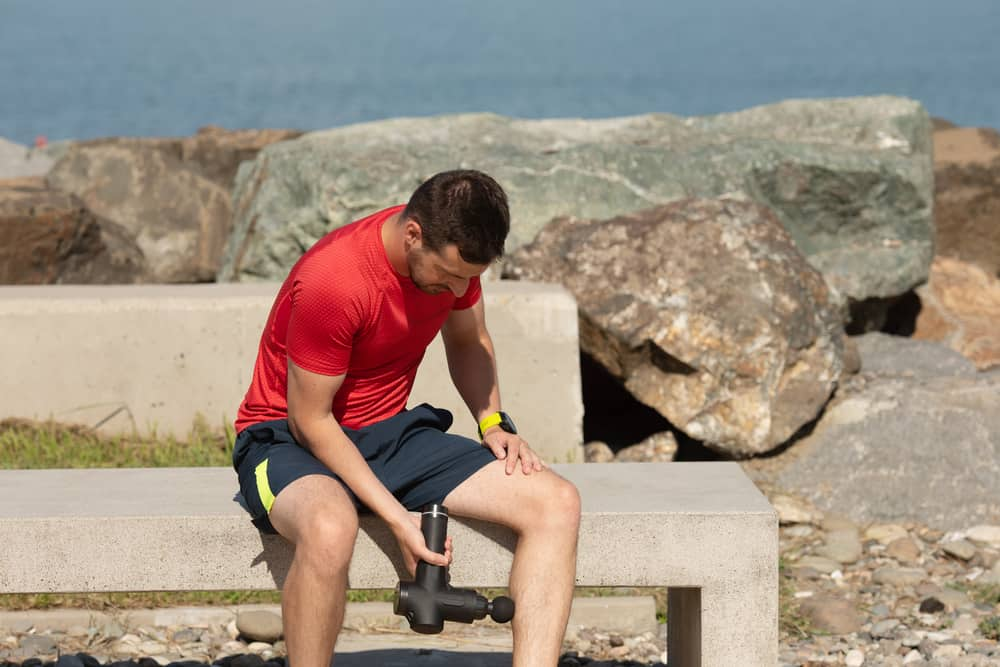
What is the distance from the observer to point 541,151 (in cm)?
825

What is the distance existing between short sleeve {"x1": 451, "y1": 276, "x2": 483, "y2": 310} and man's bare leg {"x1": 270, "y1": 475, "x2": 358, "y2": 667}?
719 millimetres

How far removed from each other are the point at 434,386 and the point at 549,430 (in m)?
0.50

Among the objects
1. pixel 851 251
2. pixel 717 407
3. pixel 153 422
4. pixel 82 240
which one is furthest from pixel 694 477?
pixel 82 240

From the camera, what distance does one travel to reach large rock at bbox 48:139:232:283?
10.9 m

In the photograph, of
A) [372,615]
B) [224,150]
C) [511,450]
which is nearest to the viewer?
[511,450]

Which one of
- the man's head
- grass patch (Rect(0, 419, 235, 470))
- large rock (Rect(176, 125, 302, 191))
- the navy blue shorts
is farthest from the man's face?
large rock (Rect(176, 125, 302, 191))

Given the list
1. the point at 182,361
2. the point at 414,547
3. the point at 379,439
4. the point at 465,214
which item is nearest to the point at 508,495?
the point at 414,547

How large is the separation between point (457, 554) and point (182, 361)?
2638mm

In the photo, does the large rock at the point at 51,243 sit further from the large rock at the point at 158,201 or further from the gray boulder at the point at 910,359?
the gray boulder at the point at 910,359

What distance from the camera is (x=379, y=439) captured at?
375 cm

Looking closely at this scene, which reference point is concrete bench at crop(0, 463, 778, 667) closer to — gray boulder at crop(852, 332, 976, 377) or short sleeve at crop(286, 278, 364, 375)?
short sleeve at crop(286, 278, 364, 375)

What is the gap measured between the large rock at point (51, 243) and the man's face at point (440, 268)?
559 cm

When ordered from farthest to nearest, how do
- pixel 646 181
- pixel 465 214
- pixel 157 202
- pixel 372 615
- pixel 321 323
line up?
1. pixel 157 202
2. pixel 646 181
3. pixel 372 615
4. pixel 321 323
5. pixel 465 214

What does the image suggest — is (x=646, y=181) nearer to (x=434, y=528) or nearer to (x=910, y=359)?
(x=910, y=359)
